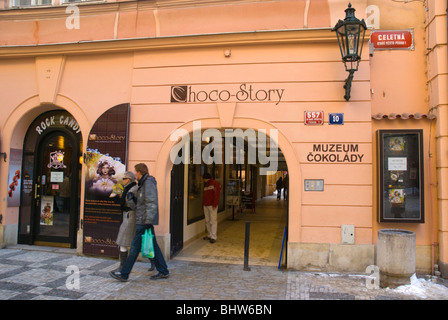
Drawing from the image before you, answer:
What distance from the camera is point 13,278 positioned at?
533 cm

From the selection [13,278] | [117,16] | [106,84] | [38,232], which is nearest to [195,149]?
[106,84]

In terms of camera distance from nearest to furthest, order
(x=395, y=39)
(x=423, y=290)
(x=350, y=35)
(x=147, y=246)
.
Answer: (x=423, y=290) → (x=147, y=246) → (x=350, y=35) → (x=395, y=39)

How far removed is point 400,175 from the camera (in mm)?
5969

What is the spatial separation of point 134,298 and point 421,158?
5.32m

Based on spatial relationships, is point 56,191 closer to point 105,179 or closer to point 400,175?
point 105,179

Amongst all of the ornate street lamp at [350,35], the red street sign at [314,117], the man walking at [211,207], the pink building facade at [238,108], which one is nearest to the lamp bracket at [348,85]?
the ornate street lamp at [350,35]

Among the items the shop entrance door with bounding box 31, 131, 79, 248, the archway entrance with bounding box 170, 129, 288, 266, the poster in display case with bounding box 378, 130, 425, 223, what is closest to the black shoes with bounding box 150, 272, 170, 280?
the archway entrance with bounding box 170, 129, 288, 266

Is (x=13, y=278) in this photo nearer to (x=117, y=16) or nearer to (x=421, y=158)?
(x=117, y=16)

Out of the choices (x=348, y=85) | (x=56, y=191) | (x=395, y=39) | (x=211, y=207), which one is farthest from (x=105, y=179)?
(x=395, y=39)

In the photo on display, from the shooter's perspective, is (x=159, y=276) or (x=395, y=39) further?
(x=395, y=39)

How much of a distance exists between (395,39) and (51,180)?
8.04 metres

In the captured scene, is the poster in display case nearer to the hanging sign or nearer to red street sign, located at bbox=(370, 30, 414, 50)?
red street sign, located at bbox=(370, 30, 414, 50)

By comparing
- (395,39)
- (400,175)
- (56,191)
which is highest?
(395,39)

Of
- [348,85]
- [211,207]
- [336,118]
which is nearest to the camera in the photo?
[348,85]
